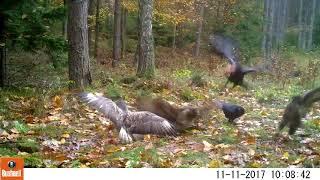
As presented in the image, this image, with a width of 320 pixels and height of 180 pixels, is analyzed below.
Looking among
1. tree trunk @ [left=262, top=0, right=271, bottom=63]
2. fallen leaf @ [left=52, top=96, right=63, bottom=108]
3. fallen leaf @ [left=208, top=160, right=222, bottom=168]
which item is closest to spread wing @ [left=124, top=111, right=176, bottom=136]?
fallen leaf @ [left=208, top=160, right=222, bottom=168]

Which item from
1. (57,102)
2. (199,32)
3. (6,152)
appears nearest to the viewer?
(6,152)

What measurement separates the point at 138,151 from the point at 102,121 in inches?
19.3

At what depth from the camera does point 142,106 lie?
14.9ft

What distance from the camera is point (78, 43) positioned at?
18.2ft

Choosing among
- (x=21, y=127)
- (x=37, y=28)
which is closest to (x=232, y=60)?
(x=21, y=127)

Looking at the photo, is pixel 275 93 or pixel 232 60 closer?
pixel 275 93

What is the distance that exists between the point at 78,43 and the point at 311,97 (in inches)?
86.6

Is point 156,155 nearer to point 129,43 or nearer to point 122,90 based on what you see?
point 122,90

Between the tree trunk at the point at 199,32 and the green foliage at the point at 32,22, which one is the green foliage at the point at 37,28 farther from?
the tree trunk at the point at 199,32

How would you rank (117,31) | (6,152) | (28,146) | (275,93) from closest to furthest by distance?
(6,152) → (28,146) → (275,93) → (117,31)

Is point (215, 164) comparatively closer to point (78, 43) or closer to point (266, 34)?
point (78, 43)

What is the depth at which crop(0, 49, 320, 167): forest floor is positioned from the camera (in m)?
4.08

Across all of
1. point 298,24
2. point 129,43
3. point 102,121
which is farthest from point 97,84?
point 298,24

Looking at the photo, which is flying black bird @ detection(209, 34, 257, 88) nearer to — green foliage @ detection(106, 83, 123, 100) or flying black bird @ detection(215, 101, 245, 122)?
flying black bird @ detection(215, 101, 245, 122)
